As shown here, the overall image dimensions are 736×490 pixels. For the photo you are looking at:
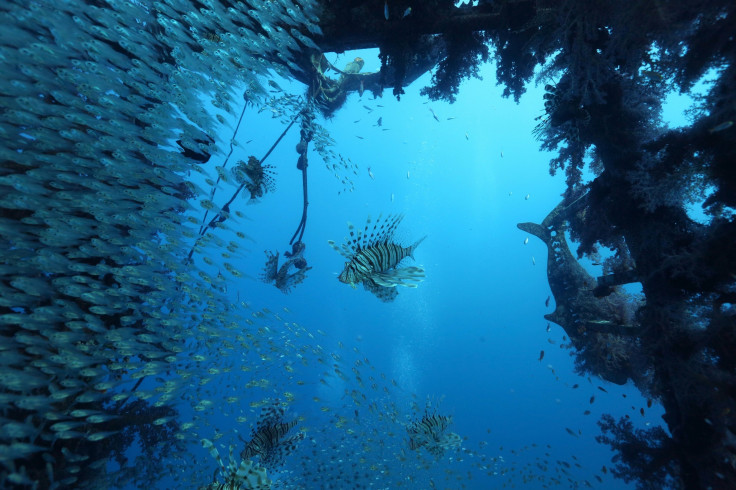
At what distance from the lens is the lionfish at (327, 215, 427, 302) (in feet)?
10.7

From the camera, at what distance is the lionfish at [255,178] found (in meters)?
6.45

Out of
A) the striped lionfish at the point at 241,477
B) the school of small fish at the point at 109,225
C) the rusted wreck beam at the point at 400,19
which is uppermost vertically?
the rusted wreck beam at the point at 400,19

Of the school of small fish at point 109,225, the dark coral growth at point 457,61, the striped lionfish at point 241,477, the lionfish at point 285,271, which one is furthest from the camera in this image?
the lionfish at point 285,271

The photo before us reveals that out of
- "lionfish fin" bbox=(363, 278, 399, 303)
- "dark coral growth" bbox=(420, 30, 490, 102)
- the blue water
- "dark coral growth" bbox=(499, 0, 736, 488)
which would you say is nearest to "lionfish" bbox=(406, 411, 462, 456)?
"dark coral growth" bbox=(499, 0, 736, 488)

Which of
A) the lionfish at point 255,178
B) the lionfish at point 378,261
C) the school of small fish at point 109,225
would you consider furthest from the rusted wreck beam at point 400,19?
the lionfish at point 378,261

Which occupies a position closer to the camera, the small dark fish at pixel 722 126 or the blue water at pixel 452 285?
the small dark fish at pixel 722 126

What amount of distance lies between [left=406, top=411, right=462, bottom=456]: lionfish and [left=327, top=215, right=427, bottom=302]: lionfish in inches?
128

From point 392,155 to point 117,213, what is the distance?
206ft

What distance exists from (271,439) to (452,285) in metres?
58.7

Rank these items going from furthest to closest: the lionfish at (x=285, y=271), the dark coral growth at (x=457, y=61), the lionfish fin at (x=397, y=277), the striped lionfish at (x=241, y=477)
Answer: the lionfish at (x=285, y=271) → the dark coral growth at (x=457, y=61) → the striped lionfish at (x=241, y=477) → the lionfish fin at (x=397, y=277)

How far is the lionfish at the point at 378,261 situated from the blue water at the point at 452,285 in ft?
136

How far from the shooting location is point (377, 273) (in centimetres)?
343

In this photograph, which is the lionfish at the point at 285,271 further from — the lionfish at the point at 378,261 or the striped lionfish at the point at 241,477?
the lionfish at the point at 378,261

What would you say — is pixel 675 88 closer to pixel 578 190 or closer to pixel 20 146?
pixel 578 190
